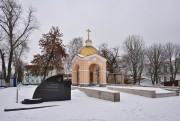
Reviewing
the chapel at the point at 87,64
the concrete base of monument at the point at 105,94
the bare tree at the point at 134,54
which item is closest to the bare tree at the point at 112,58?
the bare tree at the point at 134,54

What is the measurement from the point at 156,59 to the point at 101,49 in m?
13.4

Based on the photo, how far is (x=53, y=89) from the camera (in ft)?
43.7

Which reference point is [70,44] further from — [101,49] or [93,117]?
[93,117]

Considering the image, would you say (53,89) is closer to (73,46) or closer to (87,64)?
(87,64)

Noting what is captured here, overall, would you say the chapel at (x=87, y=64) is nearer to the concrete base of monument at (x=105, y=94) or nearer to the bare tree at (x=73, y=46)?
the concrete base of monument at (x=105, y=94)

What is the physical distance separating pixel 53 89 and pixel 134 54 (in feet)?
104

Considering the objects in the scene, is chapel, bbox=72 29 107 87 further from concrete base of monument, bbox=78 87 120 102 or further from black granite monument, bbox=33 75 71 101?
black granite monument, bbox=33 75 71 101

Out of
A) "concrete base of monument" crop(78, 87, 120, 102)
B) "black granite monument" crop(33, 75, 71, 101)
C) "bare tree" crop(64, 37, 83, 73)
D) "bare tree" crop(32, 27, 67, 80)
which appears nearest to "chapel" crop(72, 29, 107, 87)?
"bare tree" crop(32, 27, 67, 80)

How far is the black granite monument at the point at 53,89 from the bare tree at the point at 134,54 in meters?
29.9

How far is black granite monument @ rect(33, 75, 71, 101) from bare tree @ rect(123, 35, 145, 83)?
29861 mm

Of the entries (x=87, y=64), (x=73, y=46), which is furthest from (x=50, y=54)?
(x=73, y=46)

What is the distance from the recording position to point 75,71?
101 ft

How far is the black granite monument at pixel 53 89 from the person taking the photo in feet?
42.0

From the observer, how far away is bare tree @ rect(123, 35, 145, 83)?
1658 inches
